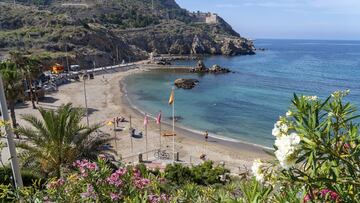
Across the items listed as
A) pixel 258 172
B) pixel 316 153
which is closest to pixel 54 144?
pixel 258 172

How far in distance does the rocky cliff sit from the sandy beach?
20423mm

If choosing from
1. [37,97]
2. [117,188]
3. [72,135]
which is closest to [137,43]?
[37,97]

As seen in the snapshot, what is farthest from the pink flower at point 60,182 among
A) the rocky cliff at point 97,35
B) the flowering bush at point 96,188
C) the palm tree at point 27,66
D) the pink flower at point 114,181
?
the rocky cliff at point 97,35

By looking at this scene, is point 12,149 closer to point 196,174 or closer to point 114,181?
point 114,181

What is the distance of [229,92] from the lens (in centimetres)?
5300

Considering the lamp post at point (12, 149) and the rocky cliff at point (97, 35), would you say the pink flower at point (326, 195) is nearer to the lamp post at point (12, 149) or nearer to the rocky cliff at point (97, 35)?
the lamp post at point (12, 149)

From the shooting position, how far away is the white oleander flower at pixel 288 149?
2713 millimetres

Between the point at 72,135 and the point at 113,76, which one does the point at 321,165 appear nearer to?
the point at 72,135

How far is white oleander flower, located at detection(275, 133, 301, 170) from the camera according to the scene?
8.90 feet

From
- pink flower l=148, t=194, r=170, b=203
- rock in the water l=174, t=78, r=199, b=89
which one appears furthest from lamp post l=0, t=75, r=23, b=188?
rock in the water l=174, t=78, r=199, b=89

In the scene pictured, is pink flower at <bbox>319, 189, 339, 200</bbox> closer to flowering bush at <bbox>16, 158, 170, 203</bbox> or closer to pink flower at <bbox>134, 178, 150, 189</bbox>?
flowering bush at <bbox>16, 158, 170, 203</bbox>

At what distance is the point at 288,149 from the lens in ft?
8.91

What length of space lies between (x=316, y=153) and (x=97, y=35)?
83057 mm

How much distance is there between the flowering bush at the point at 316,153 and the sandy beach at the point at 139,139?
63.7 feet
